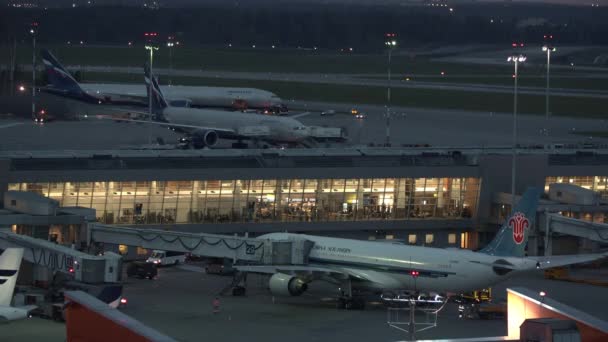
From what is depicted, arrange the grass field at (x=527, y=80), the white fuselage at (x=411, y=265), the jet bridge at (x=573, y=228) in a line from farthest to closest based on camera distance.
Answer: the grass field at (x=527, y=80)
the jet bridge at (x=573, y=228)
the white fuselage at (x=411, y=265)

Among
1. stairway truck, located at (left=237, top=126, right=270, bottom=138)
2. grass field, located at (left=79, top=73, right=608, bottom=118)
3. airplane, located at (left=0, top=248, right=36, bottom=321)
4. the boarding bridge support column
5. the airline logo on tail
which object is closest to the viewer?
airplane, located at (left=0, top=248, right=36, bottom=321)

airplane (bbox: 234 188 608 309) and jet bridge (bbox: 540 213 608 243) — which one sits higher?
jet bridge (bbox: 540 213 608 243)

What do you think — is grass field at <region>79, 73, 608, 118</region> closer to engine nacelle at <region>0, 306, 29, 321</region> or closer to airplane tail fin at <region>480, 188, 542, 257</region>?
airplane tail fin at <region>480, 188, 542, 257</region>

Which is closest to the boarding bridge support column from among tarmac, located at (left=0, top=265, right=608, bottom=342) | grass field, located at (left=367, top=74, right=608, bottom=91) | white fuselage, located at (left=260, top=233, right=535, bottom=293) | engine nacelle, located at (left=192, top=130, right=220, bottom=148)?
tarmac, located at (left=0, top=265, right=608, bottom=342)

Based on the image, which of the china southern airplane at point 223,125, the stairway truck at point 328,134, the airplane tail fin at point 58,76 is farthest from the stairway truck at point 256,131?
the airplane tail fin at point 58,76

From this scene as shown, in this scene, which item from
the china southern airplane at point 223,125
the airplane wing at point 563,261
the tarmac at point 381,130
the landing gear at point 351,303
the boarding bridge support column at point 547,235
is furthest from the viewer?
the tarmac at point 381,130

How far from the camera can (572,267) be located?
57.7m

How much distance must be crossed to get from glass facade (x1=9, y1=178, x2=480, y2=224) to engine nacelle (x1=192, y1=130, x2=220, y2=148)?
2762 cm

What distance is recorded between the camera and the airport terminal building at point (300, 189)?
60000 mm

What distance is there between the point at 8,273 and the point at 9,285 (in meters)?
0.43

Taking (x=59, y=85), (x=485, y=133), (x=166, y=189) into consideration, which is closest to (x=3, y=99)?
(x=59, y=85)

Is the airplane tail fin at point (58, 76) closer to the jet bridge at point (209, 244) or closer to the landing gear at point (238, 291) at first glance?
the jet bridge at point (209, 244)

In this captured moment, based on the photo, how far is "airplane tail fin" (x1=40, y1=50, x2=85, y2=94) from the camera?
123 metres

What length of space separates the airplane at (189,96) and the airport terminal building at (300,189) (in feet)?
197
